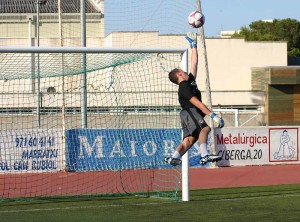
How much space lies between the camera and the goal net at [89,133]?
19.4 meters

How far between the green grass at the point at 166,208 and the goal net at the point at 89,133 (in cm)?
177

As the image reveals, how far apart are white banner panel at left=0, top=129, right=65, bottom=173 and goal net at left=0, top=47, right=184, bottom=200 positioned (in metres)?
0.03

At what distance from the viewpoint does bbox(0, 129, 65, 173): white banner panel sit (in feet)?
72.0

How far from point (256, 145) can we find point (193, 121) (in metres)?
15.7

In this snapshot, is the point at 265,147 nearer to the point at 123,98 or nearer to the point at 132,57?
the point at 123,98

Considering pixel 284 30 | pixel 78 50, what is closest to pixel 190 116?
pixel 78 50

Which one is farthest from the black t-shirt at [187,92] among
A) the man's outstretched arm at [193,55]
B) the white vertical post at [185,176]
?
the white vertical post at [185,176]


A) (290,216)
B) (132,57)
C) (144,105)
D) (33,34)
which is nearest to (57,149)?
(144,105)

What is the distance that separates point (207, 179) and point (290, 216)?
403 inches

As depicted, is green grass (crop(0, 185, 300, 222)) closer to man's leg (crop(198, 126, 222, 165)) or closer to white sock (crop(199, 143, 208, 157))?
man's leg (crop(198, 126, 222, 165))

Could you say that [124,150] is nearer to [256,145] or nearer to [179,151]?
[256,145]

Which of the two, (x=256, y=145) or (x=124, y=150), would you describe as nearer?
(x=124, y=150)

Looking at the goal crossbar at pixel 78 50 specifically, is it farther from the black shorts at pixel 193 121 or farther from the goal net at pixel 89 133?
the black shorts at pixel 193 121

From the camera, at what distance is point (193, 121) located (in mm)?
13594
